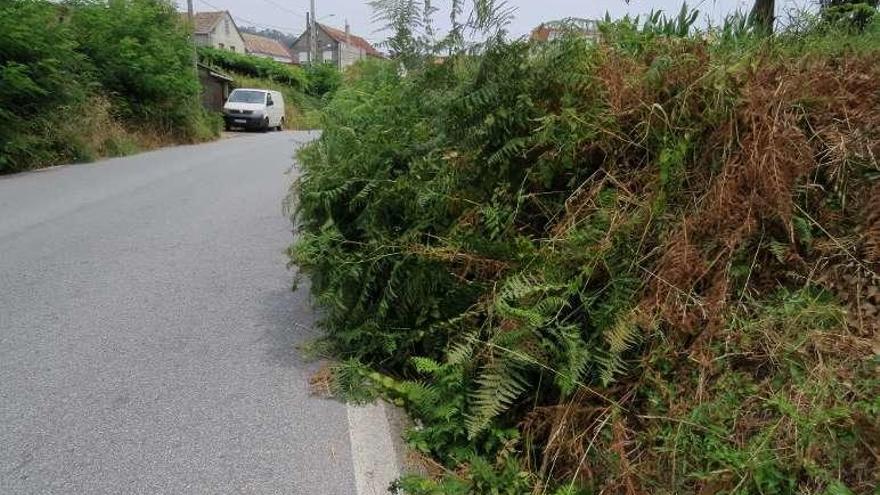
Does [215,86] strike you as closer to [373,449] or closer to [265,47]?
[373,449]

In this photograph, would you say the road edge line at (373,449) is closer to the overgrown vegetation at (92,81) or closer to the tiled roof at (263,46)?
the overgrown vegetation at (92,81)

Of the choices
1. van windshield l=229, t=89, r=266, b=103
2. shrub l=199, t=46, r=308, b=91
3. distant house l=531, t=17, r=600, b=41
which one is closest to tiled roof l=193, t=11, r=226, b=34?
shrub l=199, t=46, r=308, b=91

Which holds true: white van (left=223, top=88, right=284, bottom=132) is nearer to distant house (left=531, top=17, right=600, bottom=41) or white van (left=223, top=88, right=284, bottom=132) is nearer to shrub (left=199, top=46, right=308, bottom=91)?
shrub (left=199, top=46, right=308, bottom=91)

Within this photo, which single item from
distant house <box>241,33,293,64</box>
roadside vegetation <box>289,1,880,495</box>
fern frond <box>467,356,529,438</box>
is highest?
distant house <box>241,33,293,64</box>

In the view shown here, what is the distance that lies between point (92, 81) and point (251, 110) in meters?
12.7

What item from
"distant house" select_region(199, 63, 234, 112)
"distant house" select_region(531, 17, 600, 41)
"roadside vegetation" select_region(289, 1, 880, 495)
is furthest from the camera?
"distant house" select_region(199, 63, 234, 112)

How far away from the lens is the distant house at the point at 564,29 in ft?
11.5

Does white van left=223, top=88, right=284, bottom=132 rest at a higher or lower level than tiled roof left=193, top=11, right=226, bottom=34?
lower

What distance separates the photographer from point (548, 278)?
2760mm

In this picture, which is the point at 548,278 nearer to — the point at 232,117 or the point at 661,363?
the point at 661,363

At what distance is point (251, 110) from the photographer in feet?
96.2

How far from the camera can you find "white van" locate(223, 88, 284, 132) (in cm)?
2931

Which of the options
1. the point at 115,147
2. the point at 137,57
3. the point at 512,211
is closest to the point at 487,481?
the point at 512,211

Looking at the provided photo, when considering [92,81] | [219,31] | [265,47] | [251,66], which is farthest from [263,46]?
[92,81]
